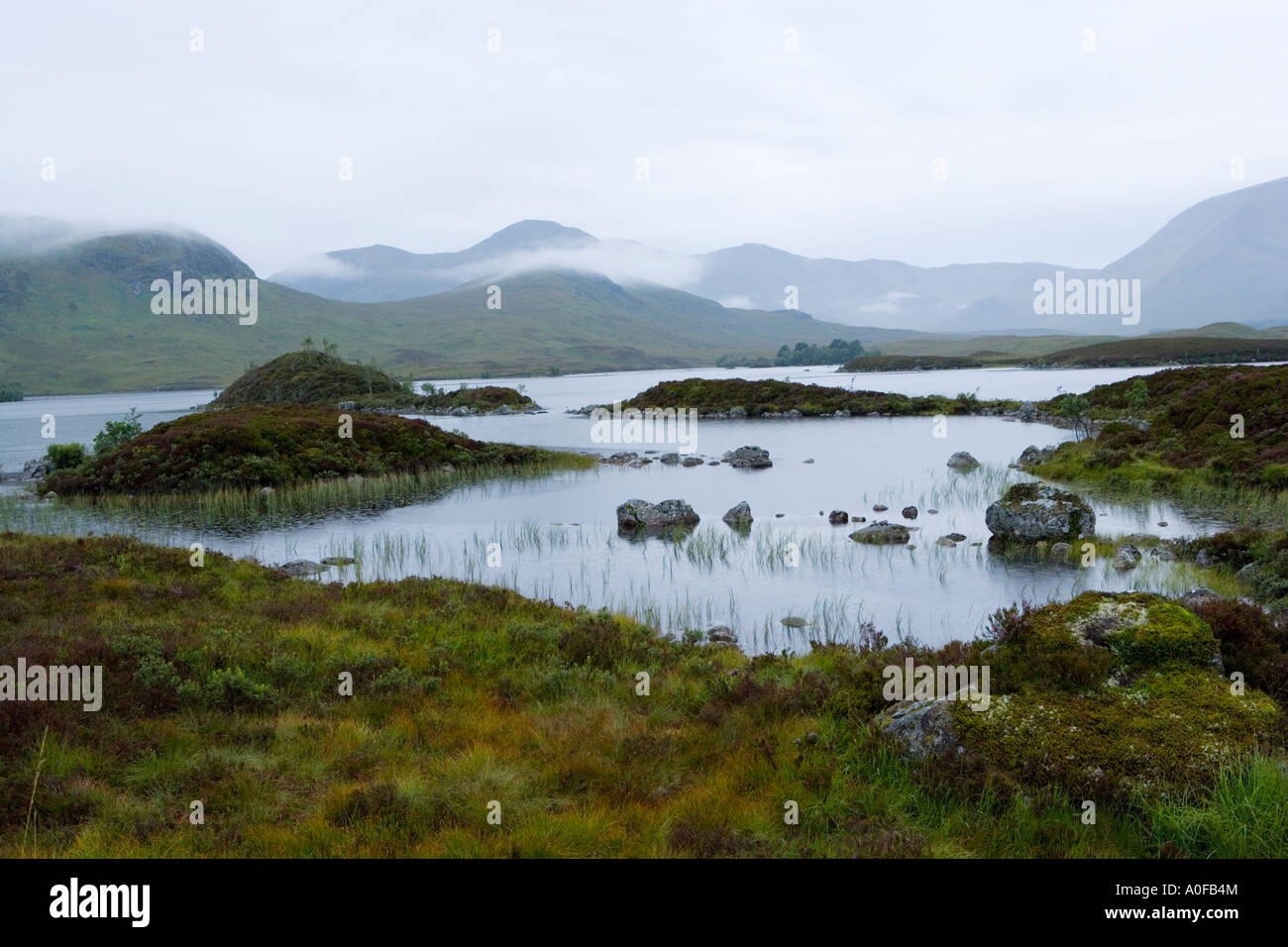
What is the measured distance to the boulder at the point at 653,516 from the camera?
32281 mm

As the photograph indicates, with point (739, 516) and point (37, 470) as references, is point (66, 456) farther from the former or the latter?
point (739, 516)

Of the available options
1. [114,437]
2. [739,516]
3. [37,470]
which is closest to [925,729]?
[739,516]

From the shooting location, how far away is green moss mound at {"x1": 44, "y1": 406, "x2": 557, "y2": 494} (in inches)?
1737

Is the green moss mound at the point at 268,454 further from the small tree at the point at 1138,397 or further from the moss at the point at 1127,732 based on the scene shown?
the small tree at the point at 1138,397

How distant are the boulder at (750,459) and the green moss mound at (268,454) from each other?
13571mm

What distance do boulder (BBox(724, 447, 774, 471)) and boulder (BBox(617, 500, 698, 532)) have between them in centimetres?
1951

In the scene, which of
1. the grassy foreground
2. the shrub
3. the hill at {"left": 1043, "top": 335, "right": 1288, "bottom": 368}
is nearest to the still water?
the grassy foreground

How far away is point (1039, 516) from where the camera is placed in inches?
1041

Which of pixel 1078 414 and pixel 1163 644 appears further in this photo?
pixel 1078 414

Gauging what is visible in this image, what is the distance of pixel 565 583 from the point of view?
24.0m

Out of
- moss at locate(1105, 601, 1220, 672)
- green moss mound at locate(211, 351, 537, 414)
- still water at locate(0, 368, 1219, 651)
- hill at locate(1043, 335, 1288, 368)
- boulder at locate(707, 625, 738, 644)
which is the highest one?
hill at locate(1043, 335, 1288, 368)

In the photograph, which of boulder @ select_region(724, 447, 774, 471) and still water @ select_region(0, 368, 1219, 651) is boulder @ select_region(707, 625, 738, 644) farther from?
boulder @ select_region(724, 447, 774, 471)

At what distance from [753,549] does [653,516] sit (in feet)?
19.9

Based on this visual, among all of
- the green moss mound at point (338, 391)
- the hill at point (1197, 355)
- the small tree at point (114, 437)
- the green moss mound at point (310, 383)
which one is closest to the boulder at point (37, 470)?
the small tree at point (114, 437)
